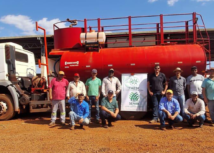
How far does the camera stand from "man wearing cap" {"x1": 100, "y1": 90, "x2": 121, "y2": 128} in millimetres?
5533

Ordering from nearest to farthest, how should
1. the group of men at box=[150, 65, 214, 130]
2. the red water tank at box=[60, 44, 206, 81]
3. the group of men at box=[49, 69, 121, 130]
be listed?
the group of men at box=[150, 65, 214, 130] → the group of men at box=[49, 69, 121, 130] → the red water tank at box=[60, 44, 206, 81]

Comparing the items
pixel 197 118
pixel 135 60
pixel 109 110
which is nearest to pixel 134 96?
pixel 135 60

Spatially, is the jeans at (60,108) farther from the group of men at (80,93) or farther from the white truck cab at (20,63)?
the white truck cab at (20,63)

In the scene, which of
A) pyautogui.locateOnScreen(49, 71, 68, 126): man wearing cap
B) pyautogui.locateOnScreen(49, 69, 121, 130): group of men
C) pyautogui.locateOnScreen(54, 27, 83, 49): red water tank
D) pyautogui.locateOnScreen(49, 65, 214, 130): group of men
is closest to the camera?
pyautogui.locateOnScreen(49, 65, 214, 130): group of men

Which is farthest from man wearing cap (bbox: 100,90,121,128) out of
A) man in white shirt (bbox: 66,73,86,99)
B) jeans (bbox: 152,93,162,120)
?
jeans (bbox: 152,93,162,120)

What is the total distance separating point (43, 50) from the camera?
7.75 meters

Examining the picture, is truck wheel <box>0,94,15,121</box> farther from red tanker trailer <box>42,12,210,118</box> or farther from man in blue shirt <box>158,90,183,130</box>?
man in blue shirt <box>158,90,183,130</box>

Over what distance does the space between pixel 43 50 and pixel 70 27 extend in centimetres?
152

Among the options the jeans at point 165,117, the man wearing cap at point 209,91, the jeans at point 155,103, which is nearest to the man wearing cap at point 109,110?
the jeans at point 165,117

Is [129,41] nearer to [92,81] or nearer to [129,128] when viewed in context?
[92,81]

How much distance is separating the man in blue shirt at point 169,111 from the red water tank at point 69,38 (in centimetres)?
413

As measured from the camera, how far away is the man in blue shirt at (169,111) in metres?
5.27

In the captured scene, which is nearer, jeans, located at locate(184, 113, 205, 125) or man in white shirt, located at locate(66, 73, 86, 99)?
jeans, located at locate(184, 113, 205, 125)

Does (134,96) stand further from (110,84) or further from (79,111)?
(79,111)
